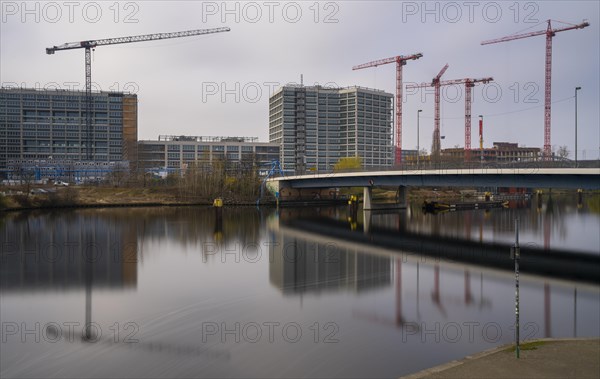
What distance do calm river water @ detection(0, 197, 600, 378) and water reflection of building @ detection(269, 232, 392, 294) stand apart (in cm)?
10

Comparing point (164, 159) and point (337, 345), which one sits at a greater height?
point (164, 159)

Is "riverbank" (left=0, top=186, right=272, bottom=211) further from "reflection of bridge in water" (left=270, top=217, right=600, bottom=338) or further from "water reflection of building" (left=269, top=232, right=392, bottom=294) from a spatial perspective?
→ "water reflection of building" (left=269, top=232, right=392, bottom=294)

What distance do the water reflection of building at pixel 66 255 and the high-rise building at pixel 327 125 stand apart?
10401 cm

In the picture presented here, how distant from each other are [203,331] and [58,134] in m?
131

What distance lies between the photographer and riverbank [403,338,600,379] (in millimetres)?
9695

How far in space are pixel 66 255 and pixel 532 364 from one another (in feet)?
85.9

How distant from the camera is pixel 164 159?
5143 inches

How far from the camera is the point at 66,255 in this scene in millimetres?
28781

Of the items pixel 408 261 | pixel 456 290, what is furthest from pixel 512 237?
pixel 456 290

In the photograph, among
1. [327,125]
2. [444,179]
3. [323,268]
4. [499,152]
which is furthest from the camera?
[499,152]

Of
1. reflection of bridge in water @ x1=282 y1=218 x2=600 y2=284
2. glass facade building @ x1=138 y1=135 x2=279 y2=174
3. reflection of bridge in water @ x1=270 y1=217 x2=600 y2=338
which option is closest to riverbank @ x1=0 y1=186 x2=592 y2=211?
reflection of bridge in water @ x1=282 y1=218 x2=600 y2=284

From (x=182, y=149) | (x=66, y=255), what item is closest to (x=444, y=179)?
(x=66, y=255)

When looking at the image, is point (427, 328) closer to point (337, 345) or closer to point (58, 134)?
point (337, 345)

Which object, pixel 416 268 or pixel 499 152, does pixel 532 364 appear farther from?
pixel 499 152
